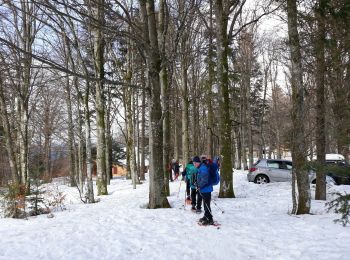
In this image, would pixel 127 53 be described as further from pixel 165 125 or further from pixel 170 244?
pixel 170 244

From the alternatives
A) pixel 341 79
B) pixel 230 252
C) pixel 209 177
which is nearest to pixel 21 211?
pixel 209 177

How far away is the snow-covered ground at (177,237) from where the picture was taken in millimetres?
6688

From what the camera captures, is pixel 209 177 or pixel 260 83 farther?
pixel 260 83

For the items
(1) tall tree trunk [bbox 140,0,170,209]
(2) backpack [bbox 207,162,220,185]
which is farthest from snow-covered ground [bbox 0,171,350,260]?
(2) backpack [bbox 207,162,220,185]

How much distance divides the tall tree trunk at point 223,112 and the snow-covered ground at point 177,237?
10.6 ft

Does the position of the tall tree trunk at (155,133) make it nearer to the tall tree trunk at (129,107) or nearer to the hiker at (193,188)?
the hiker at (193,188)

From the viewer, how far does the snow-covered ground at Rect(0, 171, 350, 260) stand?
669cm

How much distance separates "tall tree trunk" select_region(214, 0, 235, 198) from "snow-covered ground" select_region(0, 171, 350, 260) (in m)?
3.22

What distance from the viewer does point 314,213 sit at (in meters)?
10.8

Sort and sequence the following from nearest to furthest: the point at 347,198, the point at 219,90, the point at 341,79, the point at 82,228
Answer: the point at 347,198 < the point at 82,228 < the point at 219,90 < the point at 341,79

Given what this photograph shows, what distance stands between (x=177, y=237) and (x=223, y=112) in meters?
7.12

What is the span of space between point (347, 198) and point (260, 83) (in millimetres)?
40729

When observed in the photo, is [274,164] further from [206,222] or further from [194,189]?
[206,222]

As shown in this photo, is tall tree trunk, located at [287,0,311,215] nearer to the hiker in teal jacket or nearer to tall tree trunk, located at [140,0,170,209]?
the hiker in teal jacket
